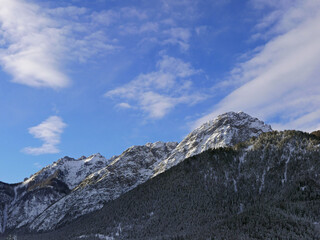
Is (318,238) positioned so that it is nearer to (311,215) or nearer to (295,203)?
(311,215)

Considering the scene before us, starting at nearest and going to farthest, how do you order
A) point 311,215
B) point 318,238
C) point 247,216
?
point 318,238
point 311,215
point 247,216

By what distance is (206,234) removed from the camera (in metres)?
192

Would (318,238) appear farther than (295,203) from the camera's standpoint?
No

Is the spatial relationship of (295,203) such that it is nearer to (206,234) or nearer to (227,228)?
(227,228)

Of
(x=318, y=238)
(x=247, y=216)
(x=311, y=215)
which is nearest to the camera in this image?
(x=318, y=238)

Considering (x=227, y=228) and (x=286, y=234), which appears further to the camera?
(x=227, y=228)

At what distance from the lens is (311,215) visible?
182500 millimetres

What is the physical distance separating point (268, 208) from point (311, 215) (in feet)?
77.2

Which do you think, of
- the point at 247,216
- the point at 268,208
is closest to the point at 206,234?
the point at 247,216

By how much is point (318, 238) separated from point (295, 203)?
107 ft

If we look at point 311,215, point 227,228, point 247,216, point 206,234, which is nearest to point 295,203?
point 311,215

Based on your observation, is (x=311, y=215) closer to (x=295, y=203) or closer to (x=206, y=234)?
(x=295, y=203)

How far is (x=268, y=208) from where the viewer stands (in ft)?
645

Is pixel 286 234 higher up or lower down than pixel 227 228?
lower down
